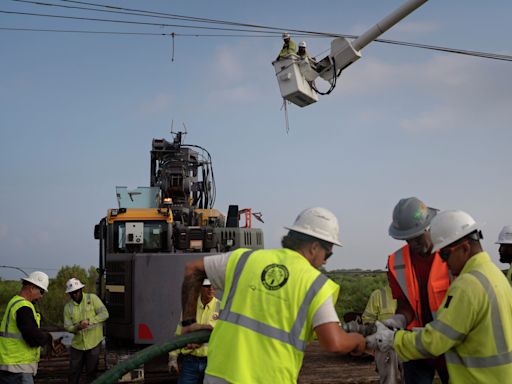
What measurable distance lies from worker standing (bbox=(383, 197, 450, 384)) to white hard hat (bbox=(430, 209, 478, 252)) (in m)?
0.90

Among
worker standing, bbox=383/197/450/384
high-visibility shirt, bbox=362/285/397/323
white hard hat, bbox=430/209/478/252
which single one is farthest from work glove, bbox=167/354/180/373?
white hard hat, bbox=430/209/478/252

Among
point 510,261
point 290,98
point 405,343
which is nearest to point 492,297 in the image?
point 405,343

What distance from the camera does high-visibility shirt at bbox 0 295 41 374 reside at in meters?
5.92

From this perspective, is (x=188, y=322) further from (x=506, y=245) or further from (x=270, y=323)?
(x=506, y=245)

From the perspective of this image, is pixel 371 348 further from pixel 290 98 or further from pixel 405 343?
pixel 290 98

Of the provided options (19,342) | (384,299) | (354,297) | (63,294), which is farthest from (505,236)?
(354,297)

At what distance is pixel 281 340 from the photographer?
9.50 ft

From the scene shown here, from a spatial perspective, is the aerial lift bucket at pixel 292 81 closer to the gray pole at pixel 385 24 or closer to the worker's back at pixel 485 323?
the gray pole at pixel 385 24

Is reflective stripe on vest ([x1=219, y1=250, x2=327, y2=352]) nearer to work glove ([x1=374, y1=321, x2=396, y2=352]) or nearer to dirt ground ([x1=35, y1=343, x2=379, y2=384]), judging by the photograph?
work glove ([x1=374, y1=321, x2=396, y2=352])

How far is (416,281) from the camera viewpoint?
457 cm

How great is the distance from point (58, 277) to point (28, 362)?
603 inches

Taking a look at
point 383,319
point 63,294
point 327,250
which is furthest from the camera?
point 63,294

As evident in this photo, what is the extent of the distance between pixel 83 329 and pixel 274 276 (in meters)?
6.22

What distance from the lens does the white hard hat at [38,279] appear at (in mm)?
6254
